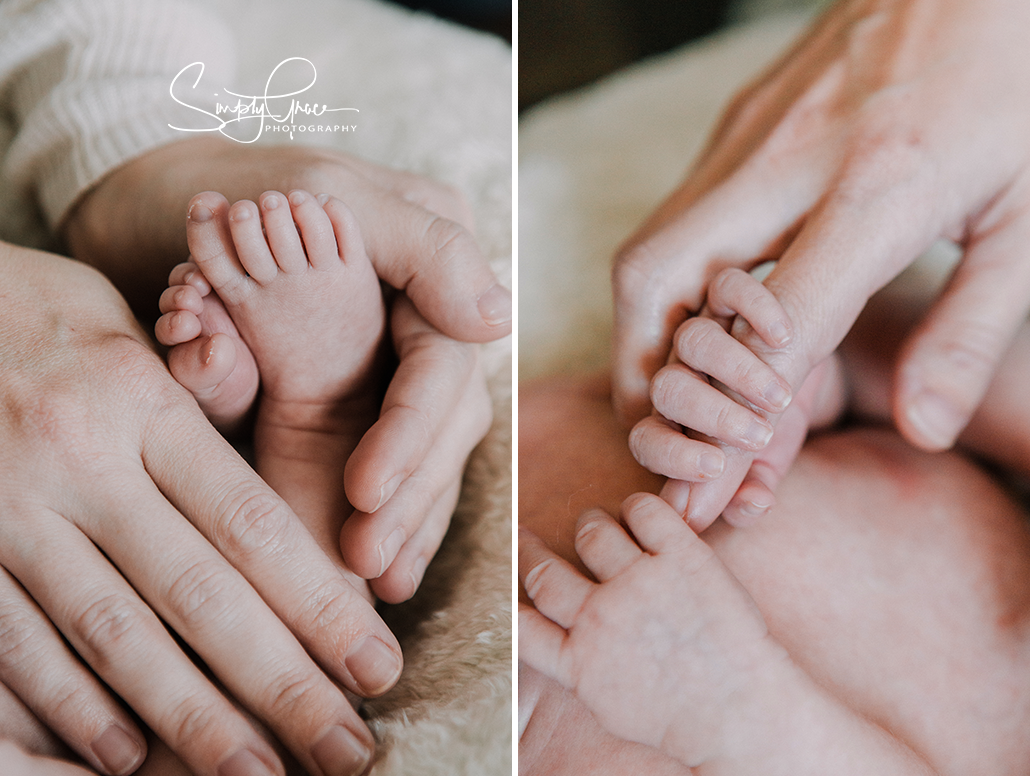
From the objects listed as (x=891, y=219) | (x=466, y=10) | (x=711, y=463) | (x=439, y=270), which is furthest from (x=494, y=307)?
(x=466, y=10)

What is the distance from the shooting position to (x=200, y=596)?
305 millimetres

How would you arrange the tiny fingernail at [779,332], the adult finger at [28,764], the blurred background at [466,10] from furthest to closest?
the blurred background at [466,10]
the tiny fingernail at [779,332]
the adult finger at [28,764]

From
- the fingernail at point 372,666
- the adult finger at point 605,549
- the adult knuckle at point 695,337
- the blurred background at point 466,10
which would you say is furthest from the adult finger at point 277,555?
the blurred background at point 466,10

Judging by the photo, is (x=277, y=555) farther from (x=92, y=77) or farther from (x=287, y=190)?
(x=92, y=77)

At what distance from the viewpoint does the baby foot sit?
33 centimetres

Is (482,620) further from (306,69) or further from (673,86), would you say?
(673,86)

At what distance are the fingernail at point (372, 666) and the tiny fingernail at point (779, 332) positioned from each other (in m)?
0.24

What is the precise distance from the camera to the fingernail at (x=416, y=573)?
368mm

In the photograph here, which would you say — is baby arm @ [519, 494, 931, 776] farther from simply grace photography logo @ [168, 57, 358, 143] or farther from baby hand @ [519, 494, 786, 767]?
simply grace photography logo @ [168, 57, 358, 143]

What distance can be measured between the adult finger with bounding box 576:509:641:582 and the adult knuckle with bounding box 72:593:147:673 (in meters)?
0.20

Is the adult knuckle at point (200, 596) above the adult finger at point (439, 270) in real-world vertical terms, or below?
below

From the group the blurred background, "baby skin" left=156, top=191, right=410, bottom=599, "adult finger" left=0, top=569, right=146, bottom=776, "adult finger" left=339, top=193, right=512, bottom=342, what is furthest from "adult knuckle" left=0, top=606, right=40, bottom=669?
the blurred background

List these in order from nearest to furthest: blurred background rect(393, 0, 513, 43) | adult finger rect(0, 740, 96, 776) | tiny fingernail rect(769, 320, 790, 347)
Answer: adult finger rect(0, 740, 96, 776) < tiny fingernail rect(769, 320, 790, 347) < blurred background rect(393, 0, 513, 43)

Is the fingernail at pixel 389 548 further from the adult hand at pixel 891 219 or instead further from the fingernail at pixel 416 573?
the adult hand at pixel 891 219
